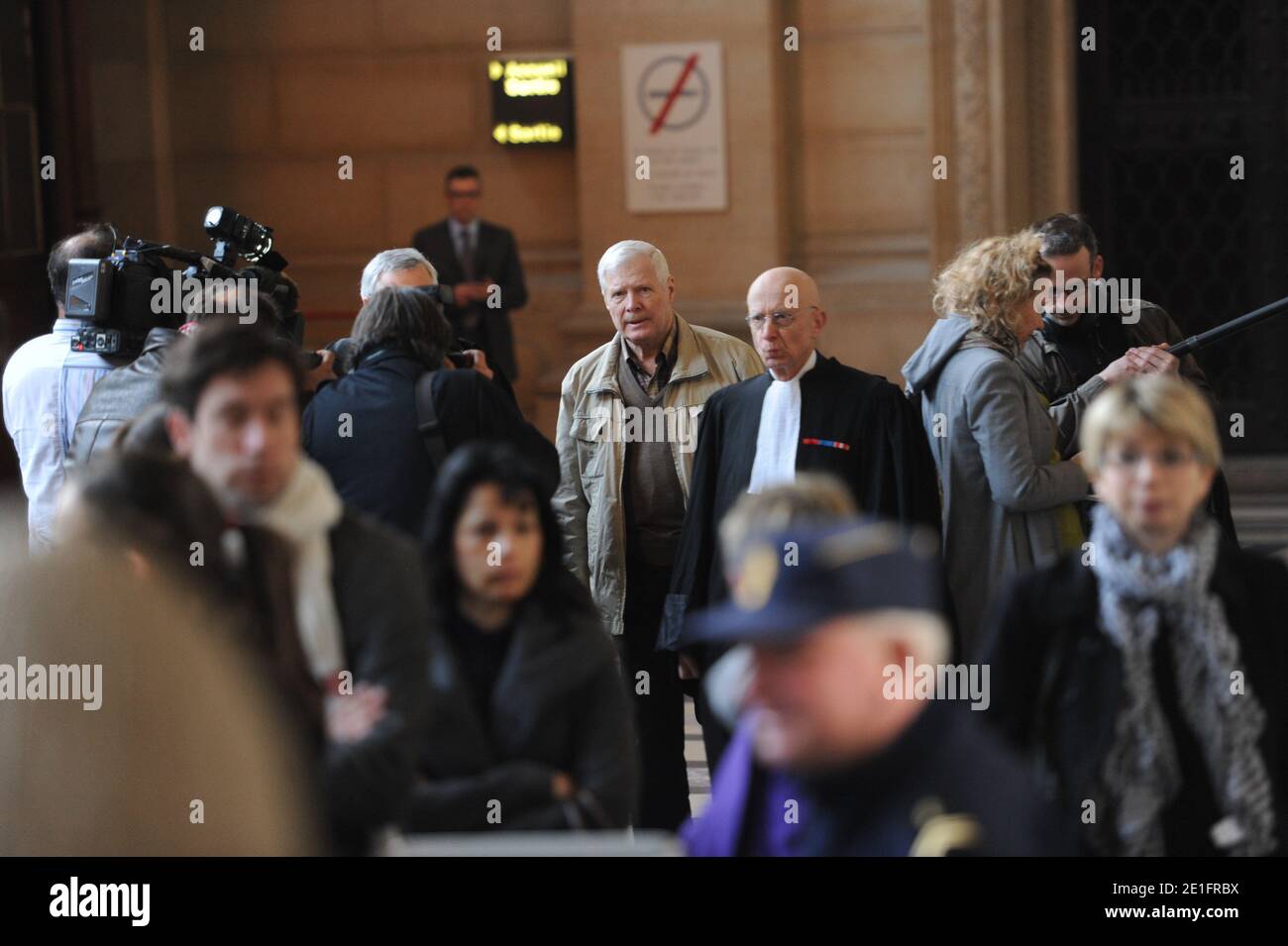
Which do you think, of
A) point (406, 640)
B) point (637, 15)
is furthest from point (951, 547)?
point (637, 15)

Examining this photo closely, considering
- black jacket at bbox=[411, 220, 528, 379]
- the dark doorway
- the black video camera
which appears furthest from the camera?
the dark doorway

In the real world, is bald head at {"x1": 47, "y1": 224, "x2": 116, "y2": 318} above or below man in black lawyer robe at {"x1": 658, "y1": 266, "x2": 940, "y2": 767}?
above

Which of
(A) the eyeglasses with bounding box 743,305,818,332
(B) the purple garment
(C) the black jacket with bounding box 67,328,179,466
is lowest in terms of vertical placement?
(B) the purple garment

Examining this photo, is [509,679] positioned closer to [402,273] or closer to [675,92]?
[402,273]

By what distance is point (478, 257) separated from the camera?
10.3m

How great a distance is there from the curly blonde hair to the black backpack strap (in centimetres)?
144

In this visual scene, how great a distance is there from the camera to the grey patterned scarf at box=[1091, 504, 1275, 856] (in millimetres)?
2848

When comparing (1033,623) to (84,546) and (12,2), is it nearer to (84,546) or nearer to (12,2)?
(84,546)

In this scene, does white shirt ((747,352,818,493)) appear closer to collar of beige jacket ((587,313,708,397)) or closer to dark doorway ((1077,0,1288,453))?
collar of beige jacket ((587,313,708,397))

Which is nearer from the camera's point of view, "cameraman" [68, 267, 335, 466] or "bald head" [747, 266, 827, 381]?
"cameraman" [68, 267, 335, 466]

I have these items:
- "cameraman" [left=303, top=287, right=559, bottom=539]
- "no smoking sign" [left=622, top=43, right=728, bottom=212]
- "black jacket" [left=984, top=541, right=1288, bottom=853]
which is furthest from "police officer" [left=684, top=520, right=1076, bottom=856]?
"no smoking sign" [left=622, top=43, right=728, bottom=212]

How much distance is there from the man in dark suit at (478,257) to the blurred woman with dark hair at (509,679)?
7173 millimetres

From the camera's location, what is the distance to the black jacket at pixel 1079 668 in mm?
2867

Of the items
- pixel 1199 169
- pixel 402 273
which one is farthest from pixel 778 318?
pixel 1199 169
